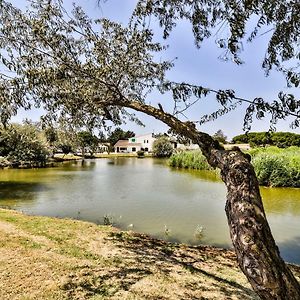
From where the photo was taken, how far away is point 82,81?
4.67 metres

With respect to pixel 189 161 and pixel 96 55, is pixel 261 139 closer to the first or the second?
pixel 96 55

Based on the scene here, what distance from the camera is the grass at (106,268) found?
4098 mm

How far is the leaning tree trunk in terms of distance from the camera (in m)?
1.85

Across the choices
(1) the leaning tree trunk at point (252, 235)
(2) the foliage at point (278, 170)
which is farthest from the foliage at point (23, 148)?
(1) the leaning tree trunk at point (252, 235)

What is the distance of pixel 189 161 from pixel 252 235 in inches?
1227

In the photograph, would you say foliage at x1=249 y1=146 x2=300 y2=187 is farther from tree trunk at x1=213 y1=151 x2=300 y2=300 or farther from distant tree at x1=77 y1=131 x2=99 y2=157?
tree trunk at x1=213 y1=151 x2=300 y2=300

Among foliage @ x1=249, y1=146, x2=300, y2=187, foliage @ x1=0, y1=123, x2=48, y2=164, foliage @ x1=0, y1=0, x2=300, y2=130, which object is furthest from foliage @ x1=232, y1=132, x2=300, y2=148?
foliage @ x1=0, y1=123, x2=48, y2=164

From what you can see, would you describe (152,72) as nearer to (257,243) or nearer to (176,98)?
(176,98)

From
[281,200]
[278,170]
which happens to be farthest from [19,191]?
[278,170]

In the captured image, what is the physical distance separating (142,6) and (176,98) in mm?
1572

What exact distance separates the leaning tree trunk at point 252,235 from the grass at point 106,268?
2261mm

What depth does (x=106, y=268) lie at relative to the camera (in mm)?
4938

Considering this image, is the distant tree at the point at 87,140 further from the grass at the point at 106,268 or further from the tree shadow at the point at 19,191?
the tree shadow at the point at 19,191

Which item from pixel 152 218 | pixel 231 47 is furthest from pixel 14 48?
pixel 152 218
